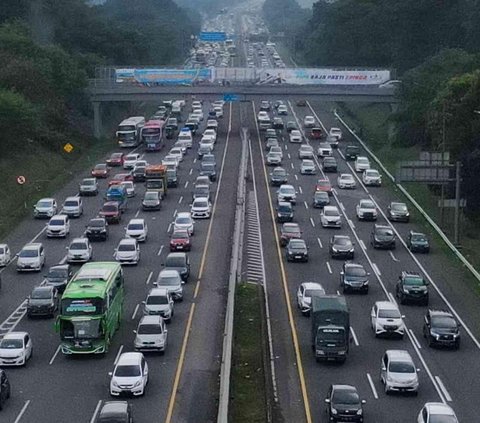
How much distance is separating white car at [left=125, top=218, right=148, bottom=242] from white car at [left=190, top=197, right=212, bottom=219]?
588cm

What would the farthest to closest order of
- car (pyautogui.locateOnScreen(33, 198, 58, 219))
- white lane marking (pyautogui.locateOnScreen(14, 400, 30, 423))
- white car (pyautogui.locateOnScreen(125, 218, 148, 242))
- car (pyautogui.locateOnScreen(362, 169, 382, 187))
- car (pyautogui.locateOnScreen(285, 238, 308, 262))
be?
car (pyautogui.locateOnScreen(362, 169, 382, 187)), car (pyautogui.locateOnScreen(33, 198, 58, 219)), white car (pyautogui.locateOnScreen(125, 218, 148, 242)), car (pyautogui.locateOnScreen(285, 238, 308, 262)), white lane marking (pyautogui.locateOnScreen(14, 400, 30, 423))

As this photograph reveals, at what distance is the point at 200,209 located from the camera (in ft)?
222

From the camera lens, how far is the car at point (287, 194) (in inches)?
2847

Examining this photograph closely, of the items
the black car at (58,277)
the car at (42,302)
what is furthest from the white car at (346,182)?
the car at (42,302)

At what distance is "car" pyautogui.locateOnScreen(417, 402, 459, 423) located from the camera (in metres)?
32.4

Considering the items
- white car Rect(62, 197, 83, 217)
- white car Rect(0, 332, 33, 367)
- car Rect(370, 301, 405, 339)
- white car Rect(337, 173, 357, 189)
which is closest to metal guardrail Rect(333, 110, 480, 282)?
white car Rect(337, 173, 357, 189)

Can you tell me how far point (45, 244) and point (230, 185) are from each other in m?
20.7

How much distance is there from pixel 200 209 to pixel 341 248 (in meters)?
12.4

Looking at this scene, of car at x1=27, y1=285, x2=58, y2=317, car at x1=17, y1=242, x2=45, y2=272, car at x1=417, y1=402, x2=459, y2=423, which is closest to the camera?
car at x1=417, y1=402, x2=459, y2=423

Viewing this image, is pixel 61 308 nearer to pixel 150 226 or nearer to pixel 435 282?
pixel 435 282

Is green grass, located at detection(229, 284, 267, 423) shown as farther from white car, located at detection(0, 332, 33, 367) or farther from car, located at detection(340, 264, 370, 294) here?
white car, located at detection(0, 332, 33, 367)

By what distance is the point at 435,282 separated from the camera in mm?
53031

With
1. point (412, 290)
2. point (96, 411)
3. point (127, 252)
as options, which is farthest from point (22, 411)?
point (127, 252)

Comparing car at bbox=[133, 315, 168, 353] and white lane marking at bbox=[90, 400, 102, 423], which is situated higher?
car at bbox=[133, 315, 168, 353]
